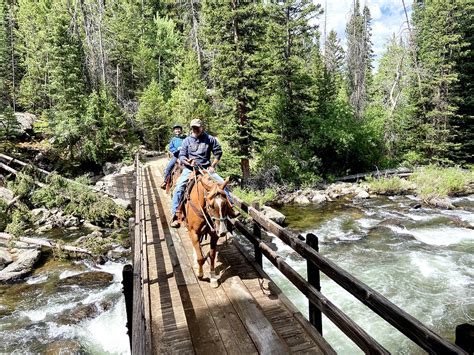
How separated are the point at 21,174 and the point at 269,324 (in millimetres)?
22123

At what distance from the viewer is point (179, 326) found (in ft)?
14.7

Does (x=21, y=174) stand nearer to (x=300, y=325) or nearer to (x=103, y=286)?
(x=103, y=286)

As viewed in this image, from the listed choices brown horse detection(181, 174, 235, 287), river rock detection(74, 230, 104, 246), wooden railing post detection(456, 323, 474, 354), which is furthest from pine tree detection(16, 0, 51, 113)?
wooden railing post detection(456, 323, 474, 354)

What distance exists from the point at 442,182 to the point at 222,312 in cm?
2258

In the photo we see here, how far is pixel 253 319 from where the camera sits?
457cm

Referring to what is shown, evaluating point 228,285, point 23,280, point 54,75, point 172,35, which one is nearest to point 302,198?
point 23,280

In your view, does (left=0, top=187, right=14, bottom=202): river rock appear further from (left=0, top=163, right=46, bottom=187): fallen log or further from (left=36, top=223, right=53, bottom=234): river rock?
(left=36, top=223, right=53, bottom=234): river rock

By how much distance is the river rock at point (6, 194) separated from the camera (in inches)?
795

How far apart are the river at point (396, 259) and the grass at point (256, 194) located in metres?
1.37

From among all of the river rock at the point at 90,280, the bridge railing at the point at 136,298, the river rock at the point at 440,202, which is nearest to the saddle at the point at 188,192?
the bridge railing at the point at 136,298

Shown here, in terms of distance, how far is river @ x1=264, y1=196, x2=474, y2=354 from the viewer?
29.7ft

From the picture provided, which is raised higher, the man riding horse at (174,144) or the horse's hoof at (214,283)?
the man riding horse at (174,144)

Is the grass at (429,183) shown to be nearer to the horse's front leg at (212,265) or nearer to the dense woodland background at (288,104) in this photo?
the dense woodland background at (288,104)

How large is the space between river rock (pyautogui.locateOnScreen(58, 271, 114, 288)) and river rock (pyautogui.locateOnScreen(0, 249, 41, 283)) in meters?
1.75
